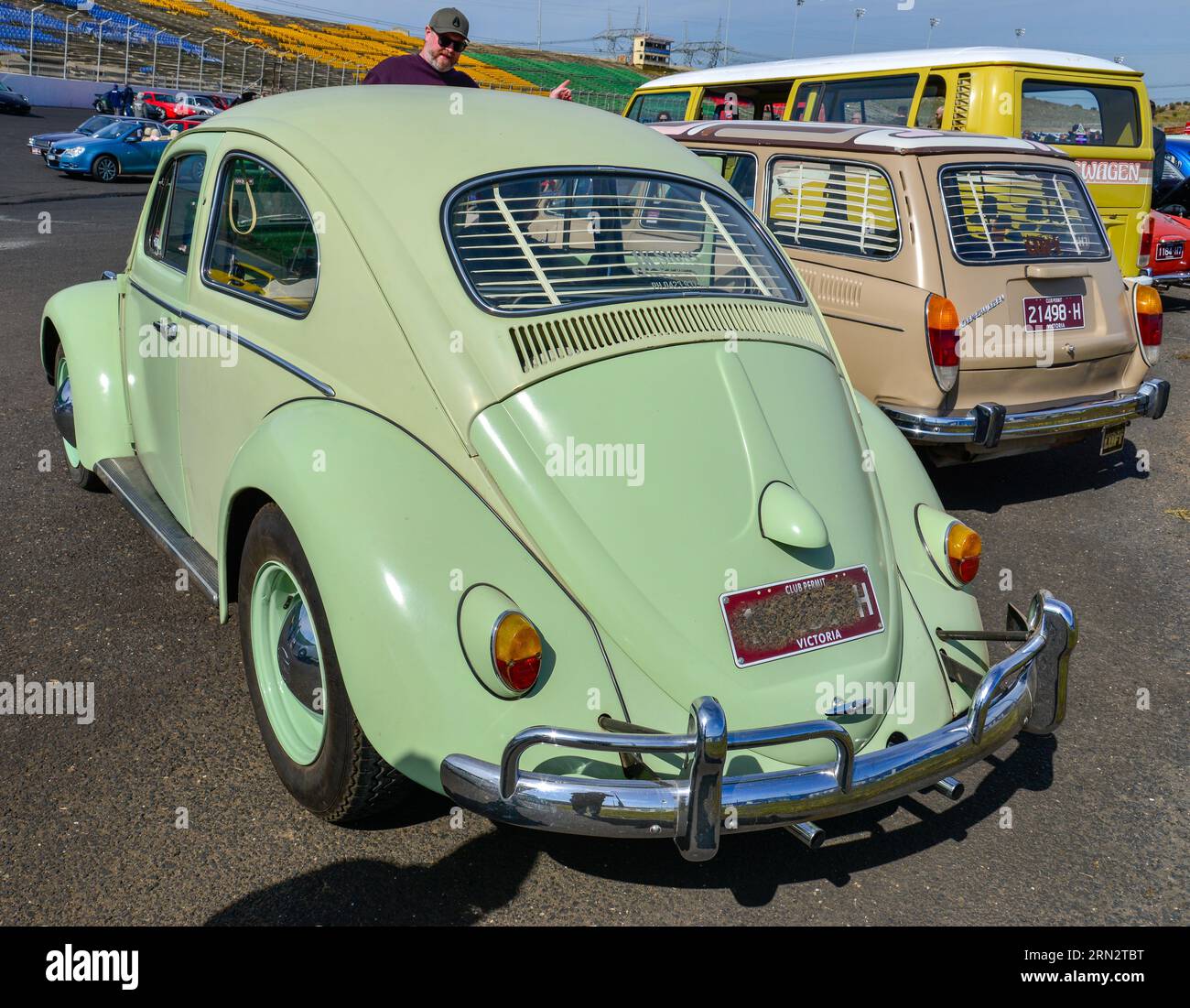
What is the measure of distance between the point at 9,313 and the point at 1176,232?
443 inches

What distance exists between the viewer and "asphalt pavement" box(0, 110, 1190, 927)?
2646mm

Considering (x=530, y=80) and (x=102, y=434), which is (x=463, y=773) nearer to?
(x=102, y=434)

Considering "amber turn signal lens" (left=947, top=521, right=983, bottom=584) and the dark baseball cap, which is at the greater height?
the dark baseball cap

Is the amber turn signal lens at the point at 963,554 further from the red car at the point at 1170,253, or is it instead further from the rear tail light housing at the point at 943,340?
the red car at the point at 1170,253

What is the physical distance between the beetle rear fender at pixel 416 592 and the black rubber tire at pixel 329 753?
0.09m

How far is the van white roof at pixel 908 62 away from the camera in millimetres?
8562

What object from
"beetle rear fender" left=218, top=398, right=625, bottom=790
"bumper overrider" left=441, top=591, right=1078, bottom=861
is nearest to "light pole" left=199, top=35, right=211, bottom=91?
"beetle rear fender" left=218, top=398, right=625, bottom=790

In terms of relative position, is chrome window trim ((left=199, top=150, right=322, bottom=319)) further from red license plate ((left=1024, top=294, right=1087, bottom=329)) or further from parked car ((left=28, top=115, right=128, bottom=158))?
parked car ((left=28, top=115, right=128, bottom=158))

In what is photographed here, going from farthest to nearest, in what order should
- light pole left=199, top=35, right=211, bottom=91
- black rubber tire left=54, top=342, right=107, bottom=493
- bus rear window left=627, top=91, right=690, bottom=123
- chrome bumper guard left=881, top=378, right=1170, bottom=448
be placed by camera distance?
1. light pole left=199, top=35, right=211, bottom=91
2. bus rear window left=627, top=91, right=690, bottom=123
3. chrome bumper guard left=881, top=378, right=1170, bottom=448
4. black rubber tire left=54, top=342, right=107, bottom=493

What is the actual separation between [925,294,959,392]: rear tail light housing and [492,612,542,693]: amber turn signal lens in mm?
3569

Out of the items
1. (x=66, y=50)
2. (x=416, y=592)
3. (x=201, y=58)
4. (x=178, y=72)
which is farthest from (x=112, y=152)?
(x=201, y=58)

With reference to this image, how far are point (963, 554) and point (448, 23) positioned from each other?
406 cm
